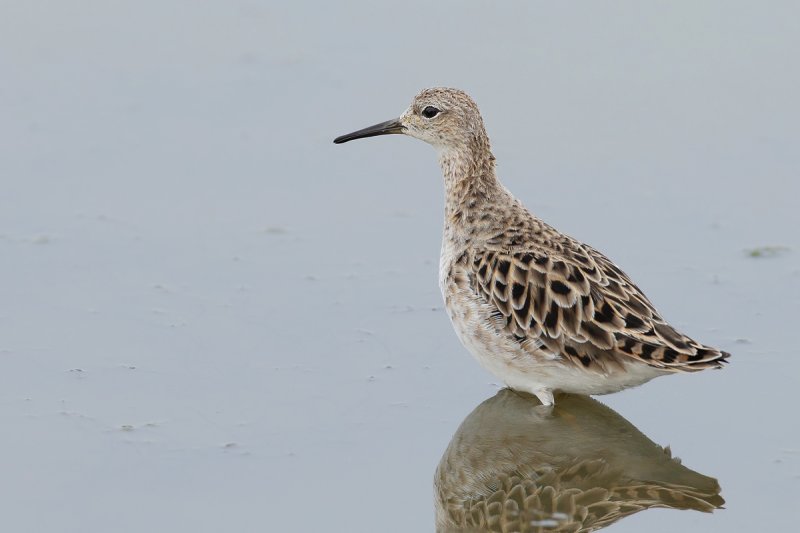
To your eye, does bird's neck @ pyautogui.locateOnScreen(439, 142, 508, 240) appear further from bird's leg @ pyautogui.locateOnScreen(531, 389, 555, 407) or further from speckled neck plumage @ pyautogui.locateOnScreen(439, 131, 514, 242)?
bird's leg @ pyautogui.locateOnScreen(531, 389, 555, 407)

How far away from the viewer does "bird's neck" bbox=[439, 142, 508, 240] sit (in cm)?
930

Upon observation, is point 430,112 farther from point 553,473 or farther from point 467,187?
point 553,473

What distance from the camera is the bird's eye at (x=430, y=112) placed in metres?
9.61

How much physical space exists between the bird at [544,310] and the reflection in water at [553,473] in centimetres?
23

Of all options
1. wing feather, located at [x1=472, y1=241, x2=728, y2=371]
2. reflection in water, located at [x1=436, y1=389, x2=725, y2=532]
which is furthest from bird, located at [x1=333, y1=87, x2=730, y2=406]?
reflection in water, located at [x1=436, y1=389, x2=725, y2=532]

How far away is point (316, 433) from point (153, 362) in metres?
1.36

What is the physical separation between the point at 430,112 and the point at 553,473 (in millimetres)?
2838

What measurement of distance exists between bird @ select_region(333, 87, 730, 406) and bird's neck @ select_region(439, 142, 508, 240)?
10 millimetres

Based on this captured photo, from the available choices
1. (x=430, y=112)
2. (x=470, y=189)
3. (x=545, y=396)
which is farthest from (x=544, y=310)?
(x=430, y=112)

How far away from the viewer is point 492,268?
8781mm

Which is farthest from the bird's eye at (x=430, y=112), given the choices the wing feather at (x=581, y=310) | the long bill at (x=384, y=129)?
the wing feather at (x=581, y=310)

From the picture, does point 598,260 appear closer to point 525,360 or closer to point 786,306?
point 525,360

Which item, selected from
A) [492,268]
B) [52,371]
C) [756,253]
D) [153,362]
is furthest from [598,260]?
[52,371]

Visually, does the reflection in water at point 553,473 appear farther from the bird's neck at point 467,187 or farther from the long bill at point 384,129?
the long bill at point 384,129
